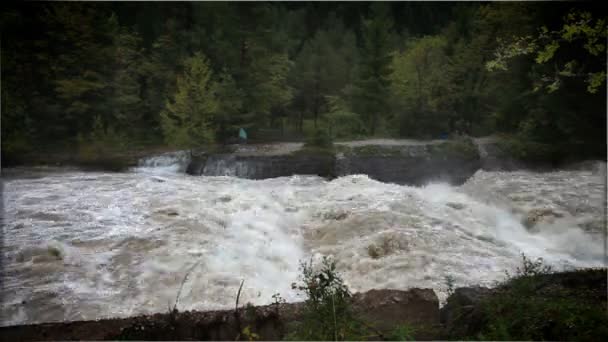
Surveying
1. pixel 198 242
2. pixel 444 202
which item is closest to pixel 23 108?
pixel 198 242

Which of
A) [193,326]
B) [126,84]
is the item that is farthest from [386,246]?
[126,84]

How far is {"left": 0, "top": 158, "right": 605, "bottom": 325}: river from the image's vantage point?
6.29m

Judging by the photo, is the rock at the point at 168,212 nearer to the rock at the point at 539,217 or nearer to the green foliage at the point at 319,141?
the rock at the point at 539,217

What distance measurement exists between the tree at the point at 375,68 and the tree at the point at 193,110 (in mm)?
8381

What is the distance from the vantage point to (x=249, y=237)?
8.66 m

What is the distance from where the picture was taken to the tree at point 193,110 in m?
18.6

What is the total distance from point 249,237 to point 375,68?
53.2ft

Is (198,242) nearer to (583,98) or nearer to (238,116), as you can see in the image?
(238,116)

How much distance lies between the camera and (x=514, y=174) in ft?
46.7

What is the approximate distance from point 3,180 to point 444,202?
43.5ft

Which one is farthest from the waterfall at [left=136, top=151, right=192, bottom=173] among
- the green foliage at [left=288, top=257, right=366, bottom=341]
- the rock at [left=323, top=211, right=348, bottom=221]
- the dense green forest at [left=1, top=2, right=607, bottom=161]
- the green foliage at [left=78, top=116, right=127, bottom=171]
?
the green foliage at [left=288, top=257, right=366, bottom=341]

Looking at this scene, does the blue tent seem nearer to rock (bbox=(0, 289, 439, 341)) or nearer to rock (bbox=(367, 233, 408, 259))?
rock (bbox=(367, 233, 408, 259))

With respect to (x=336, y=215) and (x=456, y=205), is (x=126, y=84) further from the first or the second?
(x=456, y=205)

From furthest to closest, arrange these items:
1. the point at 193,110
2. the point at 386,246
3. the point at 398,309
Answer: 1. the point at 193,110
2. the point at 386,246
3. the point at 398,309
